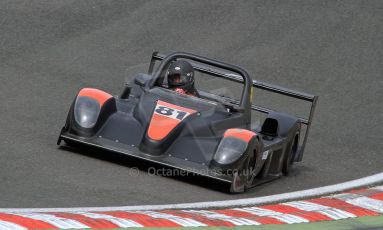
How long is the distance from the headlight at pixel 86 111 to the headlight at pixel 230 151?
1.19 m

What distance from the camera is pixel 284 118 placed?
965cm

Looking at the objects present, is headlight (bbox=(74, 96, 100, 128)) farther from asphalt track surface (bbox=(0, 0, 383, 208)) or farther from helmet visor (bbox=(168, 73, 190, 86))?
helmet visor (bbox=(168, 73, 190, 86))

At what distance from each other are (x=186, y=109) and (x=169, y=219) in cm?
210

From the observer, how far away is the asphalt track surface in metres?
7.94

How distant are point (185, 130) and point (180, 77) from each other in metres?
1.01

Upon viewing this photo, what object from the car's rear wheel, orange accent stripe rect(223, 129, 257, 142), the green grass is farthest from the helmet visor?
the green grass

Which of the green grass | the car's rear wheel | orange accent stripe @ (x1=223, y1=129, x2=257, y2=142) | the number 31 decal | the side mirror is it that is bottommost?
the green grass

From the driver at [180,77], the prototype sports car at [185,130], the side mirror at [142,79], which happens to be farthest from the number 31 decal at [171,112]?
the side mirror at [142,79]

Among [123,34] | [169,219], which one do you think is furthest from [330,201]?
[123,34]

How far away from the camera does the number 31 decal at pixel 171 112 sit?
27.8 ft

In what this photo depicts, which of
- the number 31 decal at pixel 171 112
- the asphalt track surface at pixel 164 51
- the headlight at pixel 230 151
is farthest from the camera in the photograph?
the number 31 decal at pixel 171 112

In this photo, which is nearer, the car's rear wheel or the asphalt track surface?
the asphalt track surface

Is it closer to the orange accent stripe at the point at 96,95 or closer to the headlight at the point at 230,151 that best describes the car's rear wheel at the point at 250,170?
the headlight at the point at 230,151

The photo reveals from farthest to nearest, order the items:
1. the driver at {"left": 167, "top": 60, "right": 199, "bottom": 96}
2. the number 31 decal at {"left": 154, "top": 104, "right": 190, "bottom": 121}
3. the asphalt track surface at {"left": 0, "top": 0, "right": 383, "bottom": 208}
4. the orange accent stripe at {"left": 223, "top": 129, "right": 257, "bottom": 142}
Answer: the driver at {"left": 167, "top": 60, "right": 199, "bottom": 96}
the number 31 decal at {"left": 154, "top": 104, "right": 190, "bottom": 121}
the orange accent stripe at {"left": 223, "top": 129, "right": 257, "bottom": 142}
the asphalt track surface at {"left": 0, "top": 0, "right": 383, "bottom": 208}
